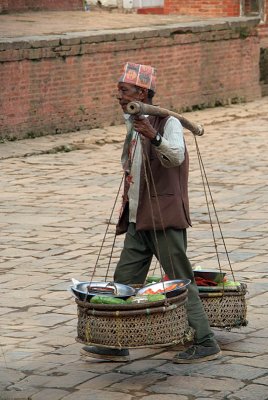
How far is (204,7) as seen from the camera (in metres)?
24.2

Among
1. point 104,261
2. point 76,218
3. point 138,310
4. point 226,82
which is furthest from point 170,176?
point 226,82

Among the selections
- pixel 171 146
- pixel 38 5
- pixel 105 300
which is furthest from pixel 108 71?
pixel 105 300

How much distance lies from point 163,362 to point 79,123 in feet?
38.3

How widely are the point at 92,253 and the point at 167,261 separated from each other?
3592 mm

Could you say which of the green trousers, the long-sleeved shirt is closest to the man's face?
the long-sleeved shirt

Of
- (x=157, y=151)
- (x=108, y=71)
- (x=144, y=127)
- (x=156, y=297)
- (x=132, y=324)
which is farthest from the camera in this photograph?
(x=108, y=71)

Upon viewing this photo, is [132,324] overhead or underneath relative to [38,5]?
underneath

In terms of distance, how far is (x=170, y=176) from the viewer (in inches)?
294

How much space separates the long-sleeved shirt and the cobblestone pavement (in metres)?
1.04

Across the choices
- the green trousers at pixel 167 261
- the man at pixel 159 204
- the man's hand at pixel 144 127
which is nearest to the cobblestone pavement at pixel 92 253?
the man at pixel 159 204

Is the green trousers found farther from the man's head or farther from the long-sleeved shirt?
the man's head

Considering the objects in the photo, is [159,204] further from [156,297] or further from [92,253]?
[92,253]

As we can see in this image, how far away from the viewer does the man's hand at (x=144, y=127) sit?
23.3ft

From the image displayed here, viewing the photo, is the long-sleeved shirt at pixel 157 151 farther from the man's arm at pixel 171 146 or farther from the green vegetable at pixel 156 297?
the green vegetable at pixel 156 297
